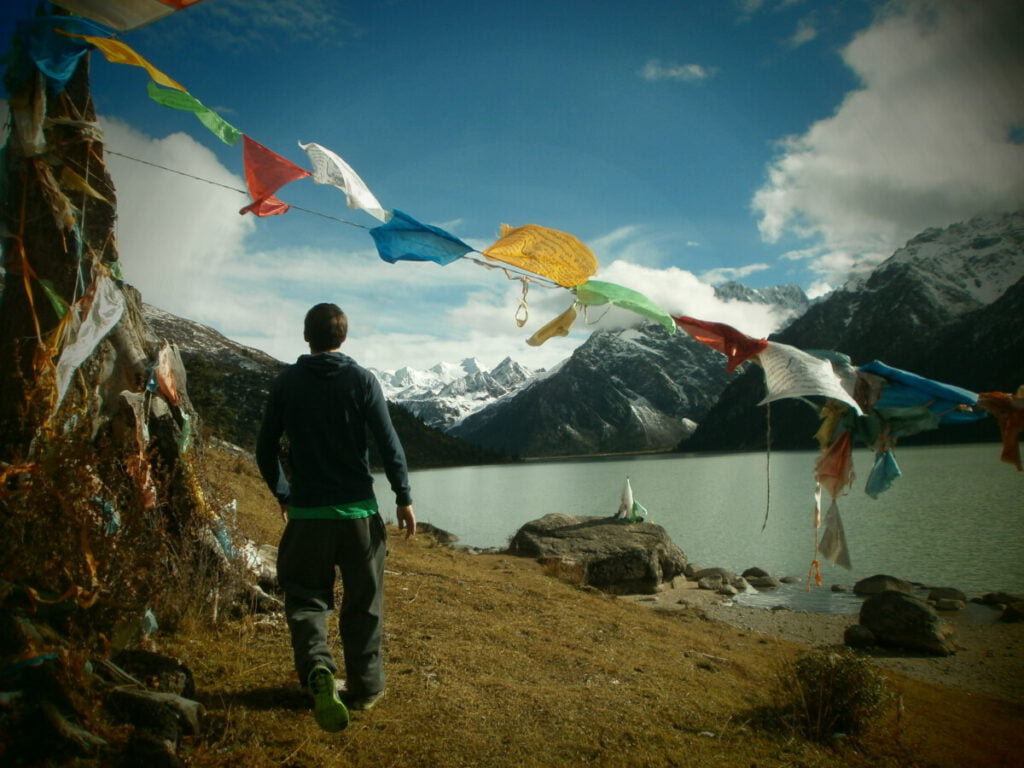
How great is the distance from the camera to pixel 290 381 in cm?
342

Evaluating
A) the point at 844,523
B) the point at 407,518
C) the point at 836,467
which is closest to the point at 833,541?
the point at 836,467

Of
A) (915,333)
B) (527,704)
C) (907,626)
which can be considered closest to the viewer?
(527,704)

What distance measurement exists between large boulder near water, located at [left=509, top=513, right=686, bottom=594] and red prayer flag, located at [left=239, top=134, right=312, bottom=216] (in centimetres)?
1173

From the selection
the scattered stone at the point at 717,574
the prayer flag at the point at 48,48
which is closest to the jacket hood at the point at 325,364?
the prayer flag at the point at 48,48

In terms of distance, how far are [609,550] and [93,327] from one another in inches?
543

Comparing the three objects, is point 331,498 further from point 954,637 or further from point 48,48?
point 954,637

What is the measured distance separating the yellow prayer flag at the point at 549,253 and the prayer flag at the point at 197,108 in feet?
7.48

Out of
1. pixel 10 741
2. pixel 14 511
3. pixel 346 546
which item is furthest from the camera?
pixel 346 546

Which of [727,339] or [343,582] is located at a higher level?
[727,339]

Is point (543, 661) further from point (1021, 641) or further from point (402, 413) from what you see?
point (402, 413)

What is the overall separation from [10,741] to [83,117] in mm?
4232

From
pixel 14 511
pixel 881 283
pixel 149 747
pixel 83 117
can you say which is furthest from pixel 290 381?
pixel 881 283

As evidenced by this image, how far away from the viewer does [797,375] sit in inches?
154

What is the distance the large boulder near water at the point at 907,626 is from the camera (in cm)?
1009
